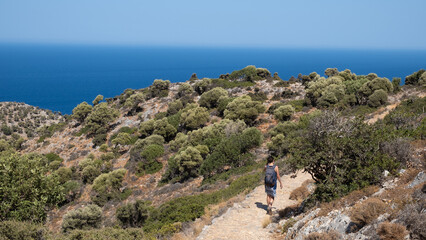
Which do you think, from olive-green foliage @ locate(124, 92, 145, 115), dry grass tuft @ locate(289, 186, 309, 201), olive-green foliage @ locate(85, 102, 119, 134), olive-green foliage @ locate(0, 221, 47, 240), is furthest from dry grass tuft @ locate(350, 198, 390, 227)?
olive-green foliage @ locate(124, 92, 145, 115)

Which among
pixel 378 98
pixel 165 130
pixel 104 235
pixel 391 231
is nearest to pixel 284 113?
pixel 378 98

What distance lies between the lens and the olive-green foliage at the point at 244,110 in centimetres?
3194

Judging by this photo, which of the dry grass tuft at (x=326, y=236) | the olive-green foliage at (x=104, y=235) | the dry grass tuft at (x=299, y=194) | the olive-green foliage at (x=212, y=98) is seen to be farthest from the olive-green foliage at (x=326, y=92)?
the dry grass tuft at (x=326, y=236)

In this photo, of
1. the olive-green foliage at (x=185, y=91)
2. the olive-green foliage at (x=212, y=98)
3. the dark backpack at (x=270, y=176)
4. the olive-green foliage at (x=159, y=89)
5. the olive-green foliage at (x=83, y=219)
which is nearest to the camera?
the dark backpack at (x=270, y=176)

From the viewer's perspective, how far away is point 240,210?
1171cm

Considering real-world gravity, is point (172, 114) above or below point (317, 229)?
below

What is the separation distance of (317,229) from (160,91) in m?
44.8

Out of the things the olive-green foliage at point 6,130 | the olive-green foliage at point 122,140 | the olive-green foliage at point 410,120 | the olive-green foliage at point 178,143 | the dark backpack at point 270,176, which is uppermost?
the olive-green foliage at point 410,120

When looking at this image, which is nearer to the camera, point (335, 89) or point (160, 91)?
point (335, 89)

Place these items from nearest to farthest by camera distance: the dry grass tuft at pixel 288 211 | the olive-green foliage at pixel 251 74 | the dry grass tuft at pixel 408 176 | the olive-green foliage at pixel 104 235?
the dry grass tuft at pixel 408 176 → the olive-green foliage at pixel 104 235 → the dry grass tuft at pixel 288 211 → the olive-green foliage at pixel 251 74

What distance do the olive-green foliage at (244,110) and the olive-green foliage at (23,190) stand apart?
21.8 meters

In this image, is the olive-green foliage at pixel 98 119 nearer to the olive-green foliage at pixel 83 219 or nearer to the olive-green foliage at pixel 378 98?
the olive-green foliage at pixel 83 219

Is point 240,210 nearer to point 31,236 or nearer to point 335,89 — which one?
point 31,236

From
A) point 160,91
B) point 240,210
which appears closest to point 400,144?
point 240,210
